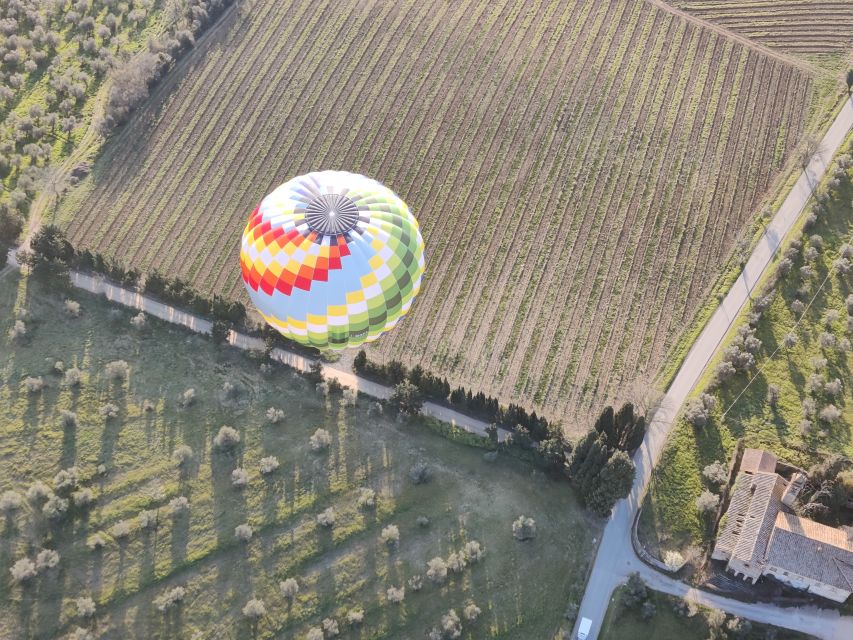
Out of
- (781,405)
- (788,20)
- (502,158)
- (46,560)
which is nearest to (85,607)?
(46,560)

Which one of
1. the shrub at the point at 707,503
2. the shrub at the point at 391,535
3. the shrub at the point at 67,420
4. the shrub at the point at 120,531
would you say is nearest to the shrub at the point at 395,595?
the shrub at the point at 391,535

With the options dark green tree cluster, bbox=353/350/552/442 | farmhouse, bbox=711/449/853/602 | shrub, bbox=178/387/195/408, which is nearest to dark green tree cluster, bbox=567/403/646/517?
dark green tree cluster, bbox=353/350/552/442

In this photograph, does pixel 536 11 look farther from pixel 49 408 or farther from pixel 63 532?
pixel 63 532

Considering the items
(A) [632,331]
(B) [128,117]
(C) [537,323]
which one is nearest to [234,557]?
(C) [537,323]

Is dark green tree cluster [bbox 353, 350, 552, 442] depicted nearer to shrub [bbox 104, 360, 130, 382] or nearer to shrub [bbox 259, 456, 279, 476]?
shrub [bbox 259, 456, 279, 476]

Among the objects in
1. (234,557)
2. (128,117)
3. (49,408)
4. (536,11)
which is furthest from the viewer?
(536,11)

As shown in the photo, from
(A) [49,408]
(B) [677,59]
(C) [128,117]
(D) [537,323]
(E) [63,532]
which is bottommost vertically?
(E) [63,532]

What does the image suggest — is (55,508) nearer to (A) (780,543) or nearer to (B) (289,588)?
(B) (289,588)
